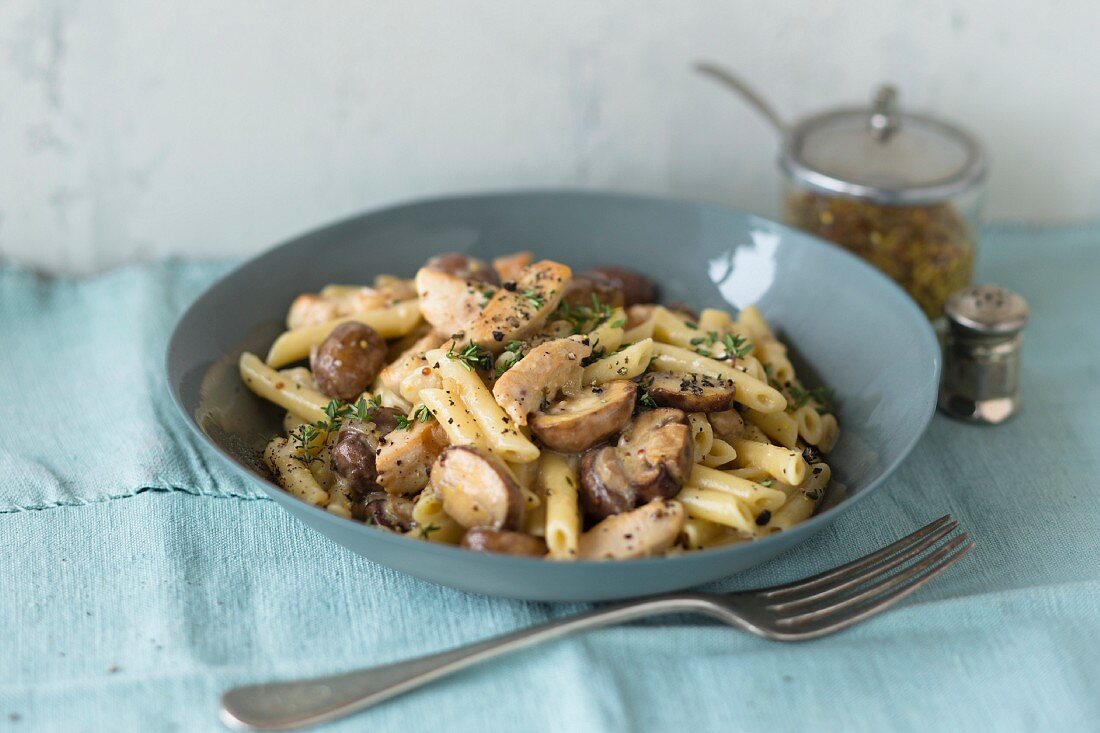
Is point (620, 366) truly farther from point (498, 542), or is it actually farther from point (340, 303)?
point (340, 303)

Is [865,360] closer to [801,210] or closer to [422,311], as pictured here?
[801,210]

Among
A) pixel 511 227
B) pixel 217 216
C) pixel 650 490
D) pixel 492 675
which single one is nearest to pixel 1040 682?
pixel 650 490

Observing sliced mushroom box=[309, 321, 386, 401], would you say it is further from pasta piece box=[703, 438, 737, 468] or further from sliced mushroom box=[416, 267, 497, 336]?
pasta piece box=[703, 438, 737, 468]

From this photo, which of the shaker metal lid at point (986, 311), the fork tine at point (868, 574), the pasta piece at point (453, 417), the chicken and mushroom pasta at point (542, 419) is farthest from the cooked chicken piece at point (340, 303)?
the shaker metal lid at point (986, 311)

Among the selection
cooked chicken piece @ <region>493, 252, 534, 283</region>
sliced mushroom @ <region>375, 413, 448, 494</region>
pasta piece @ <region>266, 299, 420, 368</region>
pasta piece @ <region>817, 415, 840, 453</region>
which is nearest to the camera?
sliced mushroom @ <region>375, 413, 448, 494</region>

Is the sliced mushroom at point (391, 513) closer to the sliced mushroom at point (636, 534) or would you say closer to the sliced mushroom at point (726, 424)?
the sliced mushroom at point (636, 534)

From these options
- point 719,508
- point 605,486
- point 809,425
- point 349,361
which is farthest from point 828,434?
Result: point 349,361

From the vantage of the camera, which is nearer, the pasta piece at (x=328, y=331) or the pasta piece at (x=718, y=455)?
the pasta piece at (x=718, y=455)

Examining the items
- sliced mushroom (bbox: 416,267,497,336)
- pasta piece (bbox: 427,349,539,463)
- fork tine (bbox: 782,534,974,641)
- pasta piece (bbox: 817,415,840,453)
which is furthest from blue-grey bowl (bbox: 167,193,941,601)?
sliced mushroom (bbox: 416,267,497,336)
